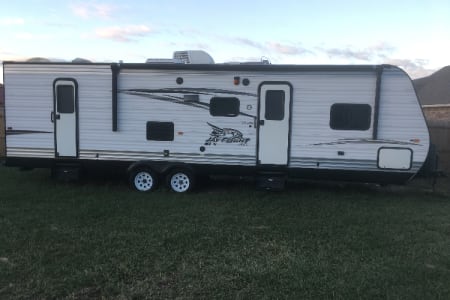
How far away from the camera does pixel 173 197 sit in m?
9.04

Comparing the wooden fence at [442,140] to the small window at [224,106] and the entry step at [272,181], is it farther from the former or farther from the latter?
the small window at [224,106]

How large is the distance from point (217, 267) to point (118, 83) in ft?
18.7

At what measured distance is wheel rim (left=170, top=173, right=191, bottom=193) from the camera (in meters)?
9.55

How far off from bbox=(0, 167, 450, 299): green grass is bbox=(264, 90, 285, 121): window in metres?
1.75

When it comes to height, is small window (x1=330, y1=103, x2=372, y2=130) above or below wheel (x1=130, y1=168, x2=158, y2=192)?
above

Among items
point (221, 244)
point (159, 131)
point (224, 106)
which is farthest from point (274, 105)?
point (221, 244)

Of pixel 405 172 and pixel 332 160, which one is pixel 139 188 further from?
pixel 405 172

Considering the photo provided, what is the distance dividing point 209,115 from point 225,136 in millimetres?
592

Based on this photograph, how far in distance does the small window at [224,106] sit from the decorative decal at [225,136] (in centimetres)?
31

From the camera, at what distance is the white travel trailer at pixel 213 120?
8906mm

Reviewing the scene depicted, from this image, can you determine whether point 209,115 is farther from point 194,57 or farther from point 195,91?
point 194,57

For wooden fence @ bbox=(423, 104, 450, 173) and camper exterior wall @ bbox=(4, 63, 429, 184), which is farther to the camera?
wooden fence @ bbox=(423, 104, 450, 173)

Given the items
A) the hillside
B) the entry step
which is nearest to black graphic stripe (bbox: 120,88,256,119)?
the entry step

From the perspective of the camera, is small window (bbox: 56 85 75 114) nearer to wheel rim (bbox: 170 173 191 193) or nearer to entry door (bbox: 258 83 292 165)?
wheel rim (bbox: 170 173 191 193)
